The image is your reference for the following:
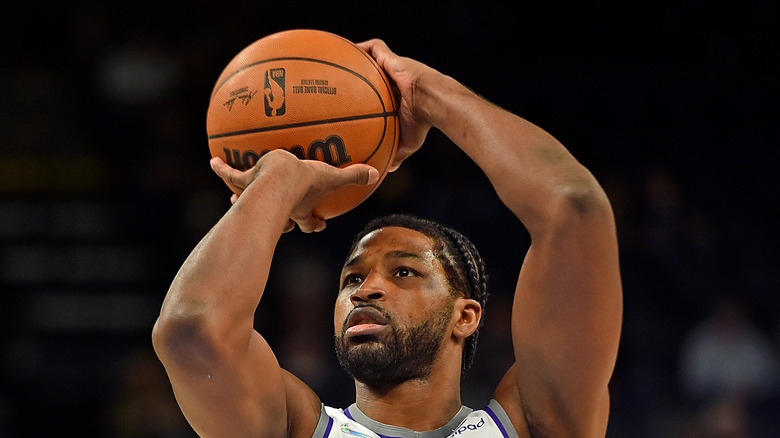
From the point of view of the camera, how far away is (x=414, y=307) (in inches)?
125

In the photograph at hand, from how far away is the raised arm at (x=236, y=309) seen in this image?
8.49ft

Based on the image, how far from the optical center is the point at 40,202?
6.82 m

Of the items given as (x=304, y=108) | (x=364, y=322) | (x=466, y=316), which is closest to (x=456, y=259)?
(x=466, y=316)

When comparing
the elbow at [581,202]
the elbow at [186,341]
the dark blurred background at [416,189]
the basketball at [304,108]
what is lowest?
the dark blurred background at [416,189]

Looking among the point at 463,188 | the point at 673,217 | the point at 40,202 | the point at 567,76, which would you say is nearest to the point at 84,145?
the point at 40,202

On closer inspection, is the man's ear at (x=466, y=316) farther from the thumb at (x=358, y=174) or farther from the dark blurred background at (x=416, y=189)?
the dark blurred background at (x=416, y=189)

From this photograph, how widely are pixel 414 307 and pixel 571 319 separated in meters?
0.60

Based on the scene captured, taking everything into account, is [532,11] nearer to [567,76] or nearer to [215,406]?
[567,76]

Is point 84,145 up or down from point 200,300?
down

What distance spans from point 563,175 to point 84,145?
5163 millimetres

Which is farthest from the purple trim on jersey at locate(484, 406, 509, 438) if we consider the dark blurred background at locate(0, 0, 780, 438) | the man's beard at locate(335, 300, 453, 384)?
the dark blurred background at locate(0, 0, 780, 438)

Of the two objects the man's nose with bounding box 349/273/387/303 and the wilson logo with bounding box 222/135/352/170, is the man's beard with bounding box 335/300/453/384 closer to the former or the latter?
the man's nose with bounding box 349/273/387/303

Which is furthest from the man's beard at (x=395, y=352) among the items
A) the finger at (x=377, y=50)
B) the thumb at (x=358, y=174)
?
the finger at (x=377, y=50)

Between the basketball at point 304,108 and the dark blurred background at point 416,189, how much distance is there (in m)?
3.33
